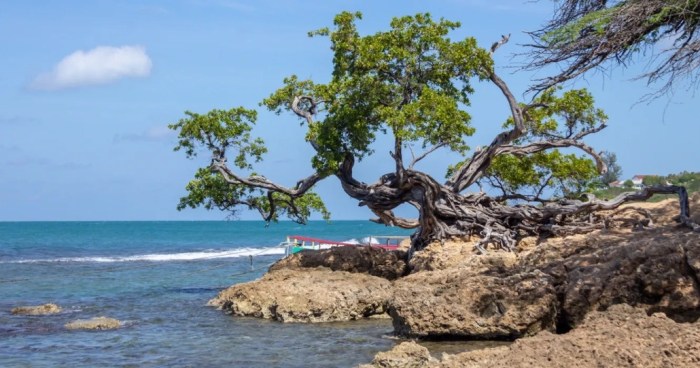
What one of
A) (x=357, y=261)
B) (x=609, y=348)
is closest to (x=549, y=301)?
(x=609, y=348)

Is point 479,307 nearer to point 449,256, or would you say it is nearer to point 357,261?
point 449,256

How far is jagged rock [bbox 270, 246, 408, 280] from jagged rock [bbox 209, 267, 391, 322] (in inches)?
87.1

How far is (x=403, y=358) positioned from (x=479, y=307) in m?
Answer: 3.32

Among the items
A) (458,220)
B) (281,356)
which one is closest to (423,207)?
(458,220)

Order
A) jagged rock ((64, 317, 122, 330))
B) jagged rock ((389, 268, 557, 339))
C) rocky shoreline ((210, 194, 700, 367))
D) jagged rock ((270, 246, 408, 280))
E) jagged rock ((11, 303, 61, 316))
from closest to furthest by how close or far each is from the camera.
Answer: rocky shoreline ((210, 194, 700, 367)) → jagged rock ((389, 268, 557, 339)) → jagged rock ((64, 317, 122, 330)) → jagged rock ((11, 303, 61, 316)) → jagged rock ((270, 246, 408, 280))

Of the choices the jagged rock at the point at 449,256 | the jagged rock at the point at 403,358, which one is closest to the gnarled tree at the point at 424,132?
the jagged rock at the point at 449,256

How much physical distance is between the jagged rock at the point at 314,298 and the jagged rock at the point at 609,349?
8.07m

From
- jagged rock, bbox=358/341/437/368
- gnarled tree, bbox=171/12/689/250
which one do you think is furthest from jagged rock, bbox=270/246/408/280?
jagged rock, bbox=358/341/437/368

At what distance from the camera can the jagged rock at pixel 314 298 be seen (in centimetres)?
1755

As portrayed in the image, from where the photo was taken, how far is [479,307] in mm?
13445

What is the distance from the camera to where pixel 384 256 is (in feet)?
72.3

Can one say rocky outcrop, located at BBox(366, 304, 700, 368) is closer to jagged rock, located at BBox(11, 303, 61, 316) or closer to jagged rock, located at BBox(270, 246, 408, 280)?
jagged rock, located at BBox(270, 246, 408, 280)

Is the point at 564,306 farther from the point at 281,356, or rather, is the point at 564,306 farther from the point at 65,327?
the point at 65,327

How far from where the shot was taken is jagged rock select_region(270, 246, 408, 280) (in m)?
21.6
